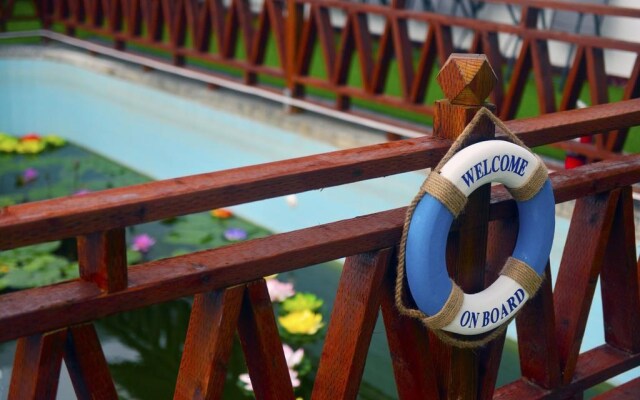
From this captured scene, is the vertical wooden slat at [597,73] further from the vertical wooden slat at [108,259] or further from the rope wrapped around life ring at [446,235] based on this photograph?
the vertical wooden slat at [108,259]

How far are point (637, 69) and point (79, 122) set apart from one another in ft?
13.3

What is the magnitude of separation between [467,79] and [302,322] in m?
2.04

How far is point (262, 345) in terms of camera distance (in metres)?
1.28

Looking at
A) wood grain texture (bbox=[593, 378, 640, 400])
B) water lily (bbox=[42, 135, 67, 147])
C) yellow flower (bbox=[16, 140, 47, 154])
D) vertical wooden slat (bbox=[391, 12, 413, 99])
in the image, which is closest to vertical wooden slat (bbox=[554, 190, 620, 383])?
wood grain texture (bbox=[593, 378, 640, 400])

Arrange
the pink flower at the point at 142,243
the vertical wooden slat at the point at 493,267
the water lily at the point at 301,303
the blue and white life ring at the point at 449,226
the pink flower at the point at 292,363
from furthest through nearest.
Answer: the pink flower at the point at 142,243 < the water lily at the point at 301,303 < the pink flower at the point at 292,363 < the vertical wooden slat at the point at 493,267 < the blue and white life ring at the point at 449,226

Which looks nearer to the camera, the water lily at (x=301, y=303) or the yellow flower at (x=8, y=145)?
the water lily at (x=301, y=303)

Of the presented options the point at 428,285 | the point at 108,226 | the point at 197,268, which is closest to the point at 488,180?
the point at 428,285

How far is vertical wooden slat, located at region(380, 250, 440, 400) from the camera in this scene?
4.58ft

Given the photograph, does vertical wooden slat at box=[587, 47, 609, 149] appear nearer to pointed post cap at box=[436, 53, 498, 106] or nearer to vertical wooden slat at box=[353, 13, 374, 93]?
vertical wooden slat at box=[353, 13, 374, 93]

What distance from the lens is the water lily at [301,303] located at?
342 centimetres

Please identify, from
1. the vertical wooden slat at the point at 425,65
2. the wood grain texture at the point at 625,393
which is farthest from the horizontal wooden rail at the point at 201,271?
the vertical wooden slat at the point at 425,65

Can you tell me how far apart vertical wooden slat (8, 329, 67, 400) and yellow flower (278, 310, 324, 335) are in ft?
7.04

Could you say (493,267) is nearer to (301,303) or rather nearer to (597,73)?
(301,303)

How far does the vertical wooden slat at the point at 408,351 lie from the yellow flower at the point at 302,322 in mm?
1760
